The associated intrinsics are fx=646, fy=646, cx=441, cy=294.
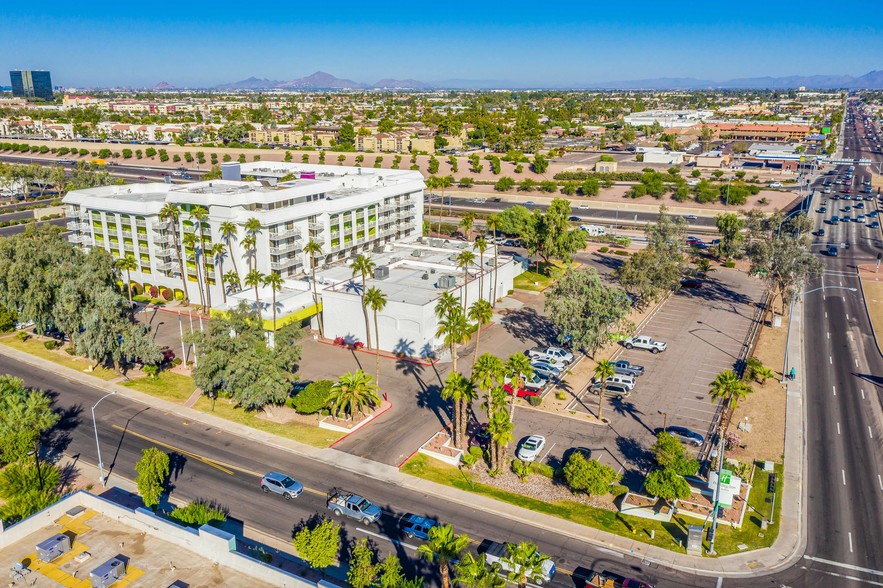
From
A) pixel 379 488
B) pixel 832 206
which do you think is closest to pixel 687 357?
pixel 379 488

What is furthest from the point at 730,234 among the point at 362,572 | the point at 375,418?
the point at 362,572

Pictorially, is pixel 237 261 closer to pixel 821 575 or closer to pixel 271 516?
pixel 271 516

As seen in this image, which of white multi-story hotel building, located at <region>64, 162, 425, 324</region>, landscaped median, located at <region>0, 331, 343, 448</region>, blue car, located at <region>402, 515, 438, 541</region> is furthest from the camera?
white multi-story hotel building, located at <region>64, 162, 425, 324</region>

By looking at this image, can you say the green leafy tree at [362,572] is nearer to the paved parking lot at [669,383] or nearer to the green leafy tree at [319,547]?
the green leafy tree at [319,547]

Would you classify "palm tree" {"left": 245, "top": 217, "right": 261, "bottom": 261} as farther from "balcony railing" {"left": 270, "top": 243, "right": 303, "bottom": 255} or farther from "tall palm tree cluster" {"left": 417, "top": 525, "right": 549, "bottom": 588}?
"tall palm tree cluster" {"left": 417, "top": 525, "right": 549, "bottom": 588}

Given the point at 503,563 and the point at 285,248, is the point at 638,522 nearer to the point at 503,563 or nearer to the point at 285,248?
the point at 503,563

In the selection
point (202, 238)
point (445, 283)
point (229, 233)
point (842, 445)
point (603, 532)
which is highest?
point (229, 233)

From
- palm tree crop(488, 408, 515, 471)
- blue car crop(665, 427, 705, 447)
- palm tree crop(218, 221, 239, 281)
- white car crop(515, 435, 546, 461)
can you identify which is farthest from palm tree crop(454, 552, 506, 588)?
palm tree crop(218, 221, 239, 281)

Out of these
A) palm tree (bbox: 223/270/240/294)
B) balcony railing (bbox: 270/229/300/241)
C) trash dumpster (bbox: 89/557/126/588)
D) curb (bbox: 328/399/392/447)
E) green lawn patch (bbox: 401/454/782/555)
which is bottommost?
green lawn patch (bbox: 401/454/782/555)
